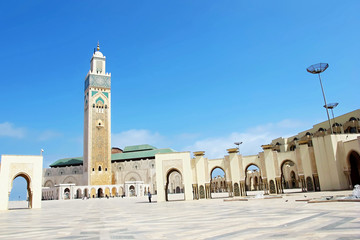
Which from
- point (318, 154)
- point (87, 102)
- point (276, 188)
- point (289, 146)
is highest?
point (87, 102)

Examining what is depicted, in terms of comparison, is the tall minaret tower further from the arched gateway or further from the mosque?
the arched gateway

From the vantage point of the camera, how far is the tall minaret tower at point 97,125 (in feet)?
147

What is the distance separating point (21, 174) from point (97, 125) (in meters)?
28.7

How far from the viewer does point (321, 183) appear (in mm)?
19453

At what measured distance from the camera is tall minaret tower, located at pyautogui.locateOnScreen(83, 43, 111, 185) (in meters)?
44.9

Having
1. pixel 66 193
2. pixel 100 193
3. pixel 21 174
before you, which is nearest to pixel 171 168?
pixel 21 174

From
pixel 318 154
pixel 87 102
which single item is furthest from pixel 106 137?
pixel 318 154

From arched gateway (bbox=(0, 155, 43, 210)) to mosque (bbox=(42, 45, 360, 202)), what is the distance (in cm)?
730

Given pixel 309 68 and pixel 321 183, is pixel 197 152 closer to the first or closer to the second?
pixel 321 183

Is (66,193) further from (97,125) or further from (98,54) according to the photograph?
(98,54)

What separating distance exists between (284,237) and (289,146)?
33.3 m

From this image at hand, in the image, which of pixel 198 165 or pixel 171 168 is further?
pixel 198 165

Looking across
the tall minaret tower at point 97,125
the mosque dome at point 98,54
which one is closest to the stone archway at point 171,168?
the tall minaret tower at point 97,125

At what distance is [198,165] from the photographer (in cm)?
2072
